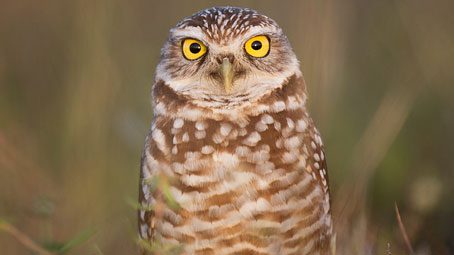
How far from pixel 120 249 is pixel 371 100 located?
2428mm

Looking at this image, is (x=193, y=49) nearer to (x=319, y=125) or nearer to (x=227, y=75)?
(x=227, y=75)

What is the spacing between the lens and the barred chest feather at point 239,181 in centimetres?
376

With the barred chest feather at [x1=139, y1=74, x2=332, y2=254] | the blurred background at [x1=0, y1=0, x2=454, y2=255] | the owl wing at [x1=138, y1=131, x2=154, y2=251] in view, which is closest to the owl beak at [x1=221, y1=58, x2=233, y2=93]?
the barred chest feather at [x1=139, y1=74, x2=332, y2=254]

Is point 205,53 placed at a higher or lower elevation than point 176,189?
higher

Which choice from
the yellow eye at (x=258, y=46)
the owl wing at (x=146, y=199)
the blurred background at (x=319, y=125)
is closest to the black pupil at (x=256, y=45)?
the yellow eye at (x=258, y=46)

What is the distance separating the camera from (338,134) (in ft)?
18.1

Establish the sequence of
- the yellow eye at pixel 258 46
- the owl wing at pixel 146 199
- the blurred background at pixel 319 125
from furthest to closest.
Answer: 1. the blurred background at pixel 319 125
2. the yellow eye at pixel 258 46
3. the owl wing at pixel 146 199

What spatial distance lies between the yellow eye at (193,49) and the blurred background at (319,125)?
0.65m

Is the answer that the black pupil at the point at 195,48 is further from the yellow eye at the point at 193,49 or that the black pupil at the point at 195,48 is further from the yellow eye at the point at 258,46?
the yellow eye at the point at 258,46

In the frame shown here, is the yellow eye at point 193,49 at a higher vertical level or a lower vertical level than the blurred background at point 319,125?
higher

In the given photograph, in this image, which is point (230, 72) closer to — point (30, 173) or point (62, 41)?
point (30, 173)

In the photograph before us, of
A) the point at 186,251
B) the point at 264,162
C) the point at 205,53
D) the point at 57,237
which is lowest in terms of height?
the point at 57,237

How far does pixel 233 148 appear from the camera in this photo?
12.7ft

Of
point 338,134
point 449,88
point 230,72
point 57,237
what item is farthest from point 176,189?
point 449,88
